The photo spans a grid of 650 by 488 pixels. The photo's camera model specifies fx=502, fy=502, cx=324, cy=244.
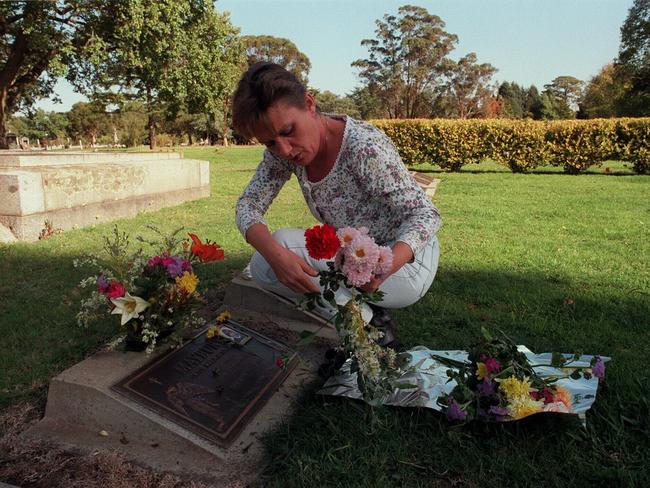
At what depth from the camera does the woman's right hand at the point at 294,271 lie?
2029 mm

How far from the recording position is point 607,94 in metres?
44.4

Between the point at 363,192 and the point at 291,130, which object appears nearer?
the point at 291,130

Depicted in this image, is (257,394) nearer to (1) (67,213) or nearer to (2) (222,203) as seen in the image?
(1) (67,213)

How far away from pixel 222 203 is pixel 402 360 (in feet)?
22.2

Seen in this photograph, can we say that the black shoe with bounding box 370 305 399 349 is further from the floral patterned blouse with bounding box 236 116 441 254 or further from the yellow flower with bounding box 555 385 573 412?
the yellow flower with bounding box 555 385 573 412

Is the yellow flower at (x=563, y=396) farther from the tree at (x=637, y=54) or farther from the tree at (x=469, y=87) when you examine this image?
the tree at (x=469, y=87)

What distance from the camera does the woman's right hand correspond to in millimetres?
2029

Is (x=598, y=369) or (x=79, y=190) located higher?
(x=79, y=190)

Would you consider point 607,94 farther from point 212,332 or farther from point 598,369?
point 212,332

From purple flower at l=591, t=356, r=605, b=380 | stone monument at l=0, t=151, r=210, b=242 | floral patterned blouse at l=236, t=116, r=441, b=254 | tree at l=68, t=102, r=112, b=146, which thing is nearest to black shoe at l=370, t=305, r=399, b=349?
floral patterned blouse at l=236, t=116, r=441, b=254

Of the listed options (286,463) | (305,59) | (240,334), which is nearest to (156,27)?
(240,334)

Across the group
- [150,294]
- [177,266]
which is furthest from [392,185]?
[150,294]

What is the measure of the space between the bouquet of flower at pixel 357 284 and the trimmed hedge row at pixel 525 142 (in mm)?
14503

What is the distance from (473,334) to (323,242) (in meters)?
1.79
